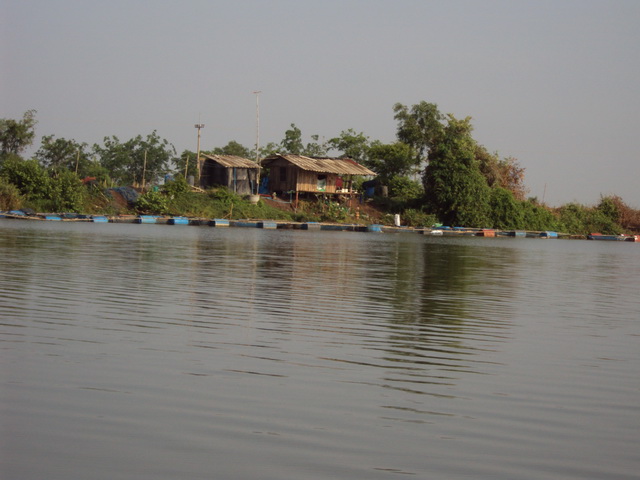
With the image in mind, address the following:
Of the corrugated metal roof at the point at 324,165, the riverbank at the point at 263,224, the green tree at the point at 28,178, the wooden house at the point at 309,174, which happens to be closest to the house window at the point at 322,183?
the wooden house at the point at 309,174

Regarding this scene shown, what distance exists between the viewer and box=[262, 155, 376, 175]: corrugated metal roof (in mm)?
58250

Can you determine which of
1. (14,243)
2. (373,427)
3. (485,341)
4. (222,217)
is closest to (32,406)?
(373,427)

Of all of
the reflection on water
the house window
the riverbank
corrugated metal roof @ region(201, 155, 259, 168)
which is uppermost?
corrugated metal roof @ region(201, 155, 259, 168)

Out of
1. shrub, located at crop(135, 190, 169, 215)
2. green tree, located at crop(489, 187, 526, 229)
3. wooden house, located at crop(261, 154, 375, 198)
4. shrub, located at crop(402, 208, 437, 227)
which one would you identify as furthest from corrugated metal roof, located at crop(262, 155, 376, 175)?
shrub, located at crop(135, 190, 169, 215)

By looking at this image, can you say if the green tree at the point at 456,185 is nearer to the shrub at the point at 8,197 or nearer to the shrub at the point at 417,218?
the shrub at the point at 417,218

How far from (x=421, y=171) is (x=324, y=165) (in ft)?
35.4

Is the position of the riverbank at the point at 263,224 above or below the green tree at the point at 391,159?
below

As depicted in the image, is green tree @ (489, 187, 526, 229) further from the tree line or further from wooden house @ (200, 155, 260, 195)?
wooden house @ (200, 155, 260, 195)

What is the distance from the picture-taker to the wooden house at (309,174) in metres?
59.1

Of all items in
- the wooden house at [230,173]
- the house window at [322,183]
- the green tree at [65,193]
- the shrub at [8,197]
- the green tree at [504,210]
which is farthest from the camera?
the green tree at [504,210]

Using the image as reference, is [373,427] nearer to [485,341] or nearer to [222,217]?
[485,341]

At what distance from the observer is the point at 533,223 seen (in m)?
65.6

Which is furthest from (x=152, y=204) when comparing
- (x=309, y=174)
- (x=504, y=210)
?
(x=504, y=210)

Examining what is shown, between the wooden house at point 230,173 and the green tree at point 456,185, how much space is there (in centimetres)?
1324
